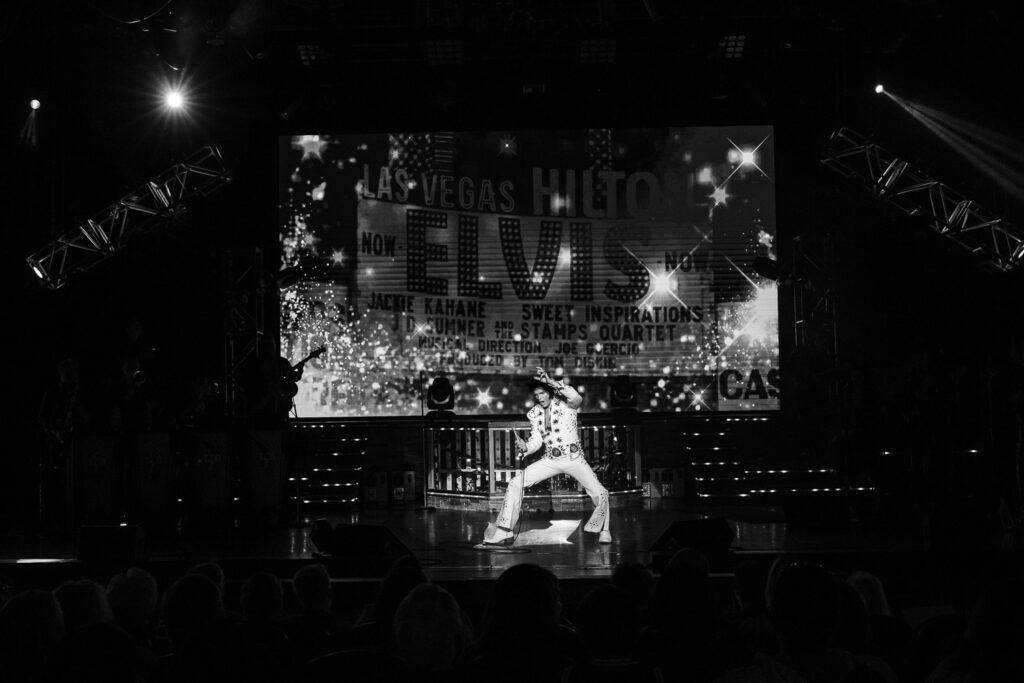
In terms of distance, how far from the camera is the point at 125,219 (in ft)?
48.7

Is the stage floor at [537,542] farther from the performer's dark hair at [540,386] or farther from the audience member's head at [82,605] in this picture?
the audience member's head at [82,605]

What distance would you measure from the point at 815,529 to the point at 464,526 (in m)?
3.92

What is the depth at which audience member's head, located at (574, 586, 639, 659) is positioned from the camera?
11.1 ft

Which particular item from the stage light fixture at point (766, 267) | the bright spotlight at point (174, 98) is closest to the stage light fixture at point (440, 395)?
the stage light fixture at point (766, 267)

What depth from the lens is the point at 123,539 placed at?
839 centimetres

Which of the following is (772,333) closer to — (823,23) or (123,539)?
(823,23)

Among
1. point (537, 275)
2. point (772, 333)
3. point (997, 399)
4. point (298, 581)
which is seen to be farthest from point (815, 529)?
point (298, 581)

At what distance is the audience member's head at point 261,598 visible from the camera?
4453 millimetres

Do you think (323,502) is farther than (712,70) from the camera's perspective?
No

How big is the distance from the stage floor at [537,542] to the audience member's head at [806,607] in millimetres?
4784

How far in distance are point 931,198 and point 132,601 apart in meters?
12.9

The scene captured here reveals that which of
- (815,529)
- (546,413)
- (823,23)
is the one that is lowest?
(815,529)

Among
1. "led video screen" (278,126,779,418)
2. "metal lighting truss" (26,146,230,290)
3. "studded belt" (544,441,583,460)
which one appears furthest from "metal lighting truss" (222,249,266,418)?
"studded belt" (544,441,583,460)

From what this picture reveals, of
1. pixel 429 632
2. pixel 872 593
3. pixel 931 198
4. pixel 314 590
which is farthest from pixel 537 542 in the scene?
Answer: pixel 429 632
